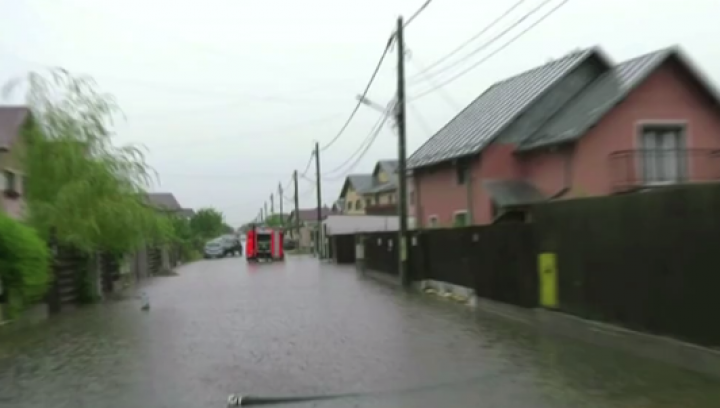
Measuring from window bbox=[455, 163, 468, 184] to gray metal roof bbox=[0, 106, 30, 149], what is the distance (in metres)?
15.4

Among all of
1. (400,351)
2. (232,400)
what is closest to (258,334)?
(400,351)

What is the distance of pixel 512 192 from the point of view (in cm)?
3106

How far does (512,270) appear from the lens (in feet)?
60.3

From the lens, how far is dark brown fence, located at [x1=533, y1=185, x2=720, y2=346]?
10.7 meters

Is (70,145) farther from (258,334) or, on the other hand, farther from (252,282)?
(252,282)

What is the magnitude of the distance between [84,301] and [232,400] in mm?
16415

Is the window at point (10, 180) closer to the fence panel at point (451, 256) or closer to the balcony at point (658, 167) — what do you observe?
the fence panel at point (451, 256)

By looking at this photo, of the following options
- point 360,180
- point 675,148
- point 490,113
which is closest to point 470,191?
point 490,113

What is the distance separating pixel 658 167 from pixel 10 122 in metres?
20.7

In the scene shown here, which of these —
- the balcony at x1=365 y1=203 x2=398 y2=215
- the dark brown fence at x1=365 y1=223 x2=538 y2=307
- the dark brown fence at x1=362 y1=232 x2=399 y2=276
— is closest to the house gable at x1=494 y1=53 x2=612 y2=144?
the dark brown fence at x1=362 y1=232 x2=399 y2=276

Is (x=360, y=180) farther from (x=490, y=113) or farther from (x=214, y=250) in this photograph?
(x=490, y=113)

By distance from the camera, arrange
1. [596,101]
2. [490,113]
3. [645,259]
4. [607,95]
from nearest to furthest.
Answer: [645,259] < [607,95] < [596,101] < [490,113]

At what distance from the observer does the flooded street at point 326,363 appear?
32.1 ft

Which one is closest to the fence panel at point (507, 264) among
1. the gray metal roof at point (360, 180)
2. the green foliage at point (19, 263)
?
the green foliage at point (19, 263)
